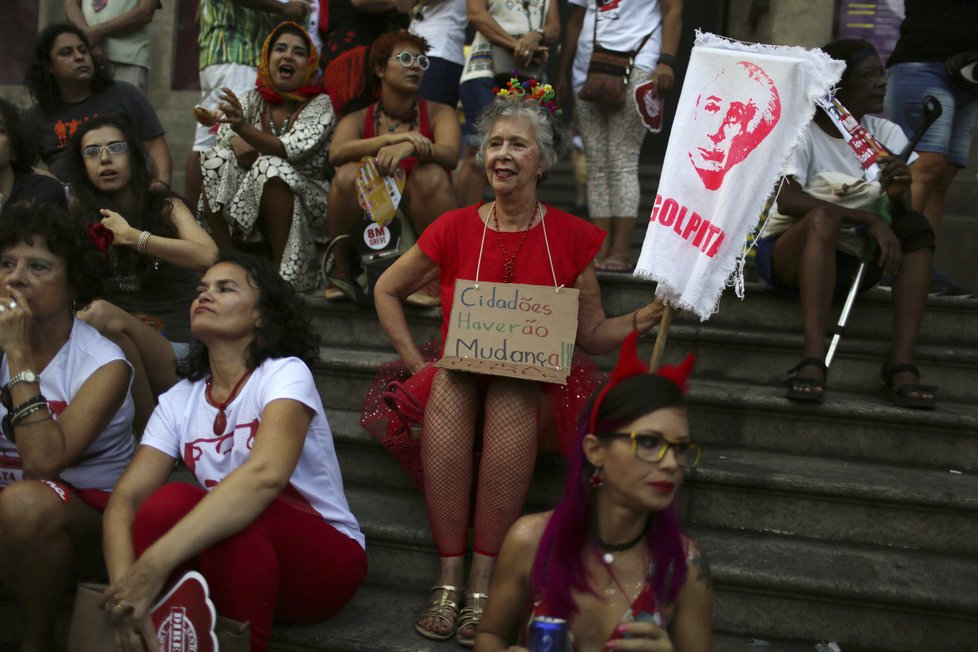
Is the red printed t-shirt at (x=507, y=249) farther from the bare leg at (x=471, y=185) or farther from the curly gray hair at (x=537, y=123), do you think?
the bare leg at (x=471, y=185)

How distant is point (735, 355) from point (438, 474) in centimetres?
158

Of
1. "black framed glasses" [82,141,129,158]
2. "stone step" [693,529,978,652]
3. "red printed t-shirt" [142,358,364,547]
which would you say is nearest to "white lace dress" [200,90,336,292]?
"black framed glasses" [82,141,129,158]

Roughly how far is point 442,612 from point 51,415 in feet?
4.11

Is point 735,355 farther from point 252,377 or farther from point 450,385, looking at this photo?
point 252,377

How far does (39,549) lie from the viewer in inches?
112

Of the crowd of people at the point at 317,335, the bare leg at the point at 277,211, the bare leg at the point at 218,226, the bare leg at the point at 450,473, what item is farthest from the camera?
the bare leg at the point at 218,226

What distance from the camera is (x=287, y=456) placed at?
2.69m

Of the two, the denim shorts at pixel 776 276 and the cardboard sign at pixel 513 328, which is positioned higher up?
the denim shorts at pixel 776 276

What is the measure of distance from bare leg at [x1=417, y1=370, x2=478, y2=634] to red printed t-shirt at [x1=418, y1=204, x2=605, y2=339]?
1.02 feet

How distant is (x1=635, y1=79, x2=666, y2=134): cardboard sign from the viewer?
498cm

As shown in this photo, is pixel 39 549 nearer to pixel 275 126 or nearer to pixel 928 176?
pixel 275 126

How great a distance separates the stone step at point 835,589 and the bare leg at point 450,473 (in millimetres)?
189

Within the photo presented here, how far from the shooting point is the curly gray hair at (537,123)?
338 cm

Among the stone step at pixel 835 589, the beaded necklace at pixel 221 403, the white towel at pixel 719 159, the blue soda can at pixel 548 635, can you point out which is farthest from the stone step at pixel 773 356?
the blue soda can at pixel 548 635
